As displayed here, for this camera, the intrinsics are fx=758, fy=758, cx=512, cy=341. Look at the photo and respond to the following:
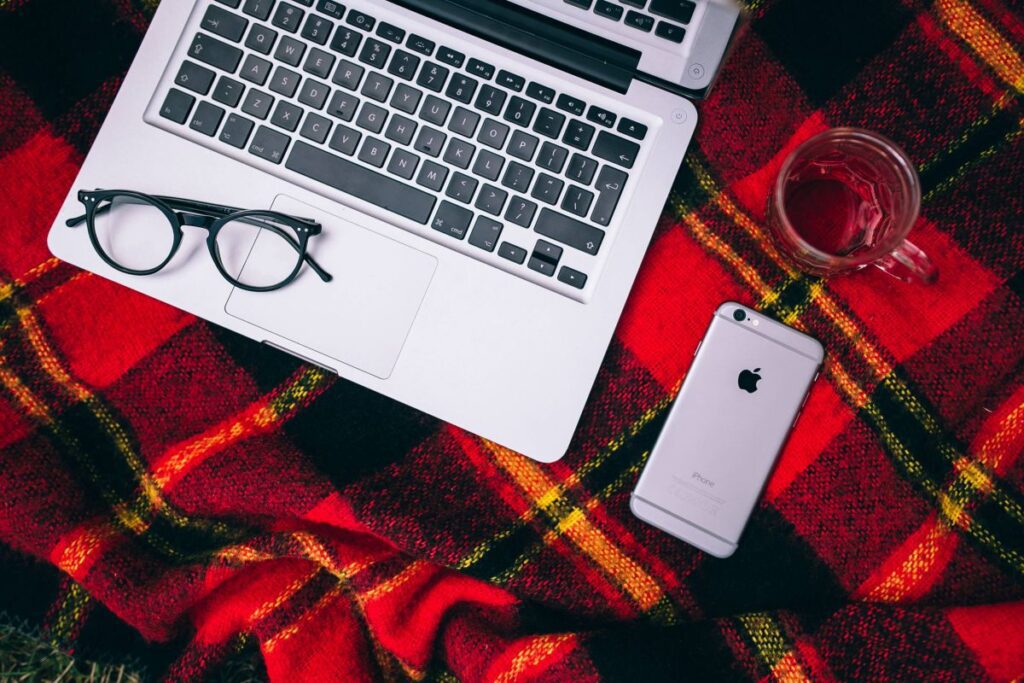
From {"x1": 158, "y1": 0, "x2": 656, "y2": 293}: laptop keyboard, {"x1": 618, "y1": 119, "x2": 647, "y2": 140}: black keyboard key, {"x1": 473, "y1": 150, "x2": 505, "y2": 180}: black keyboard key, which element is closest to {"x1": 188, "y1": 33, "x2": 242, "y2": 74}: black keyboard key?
{"x1": 158, "y1": 0, "x2": 656, "y2": 293}: laptop keyboard

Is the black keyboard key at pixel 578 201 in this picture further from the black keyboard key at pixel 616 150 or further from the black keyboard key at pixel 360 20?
the black keyboard key at pixel 360 20

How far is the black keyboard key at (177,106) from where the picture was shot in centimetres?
60

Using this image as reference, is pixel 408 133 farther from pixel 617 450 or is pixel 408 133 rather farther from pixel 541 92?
pixel 617 450

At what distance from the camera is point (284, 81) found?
60cm

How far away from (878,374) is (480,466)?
1.12 ft

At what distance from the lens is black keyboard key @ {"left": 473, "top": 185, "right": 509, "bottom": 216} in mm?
602

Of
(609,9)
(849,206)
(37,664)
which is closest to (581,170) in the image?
(609,9)

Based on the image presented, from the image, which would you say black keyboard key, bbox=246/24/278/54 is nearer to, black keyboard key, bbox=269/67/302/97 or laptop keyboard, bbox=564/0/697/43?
black keyboard key, bbox=269/67/302/97

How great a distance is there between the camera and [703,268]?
0.64 metres

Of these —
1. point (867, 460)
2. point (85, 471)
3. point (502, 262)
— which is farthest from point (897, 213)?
point (85, 471)

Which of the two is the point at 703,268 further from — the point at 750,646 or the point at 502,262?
the point at 750,646

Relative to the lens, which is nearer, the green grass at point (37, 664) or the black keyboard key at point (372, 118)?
the black keyboard key at point (372, 118)

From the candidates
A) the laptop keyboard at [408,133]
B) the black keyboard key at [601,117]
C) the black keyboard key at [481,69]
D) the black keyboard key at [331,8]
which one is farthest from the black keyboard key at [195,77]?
the black keyboard key at [601,117]

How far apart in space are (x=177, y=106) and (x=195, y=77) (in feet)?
0.09
